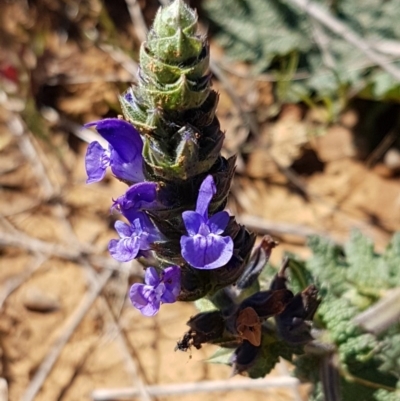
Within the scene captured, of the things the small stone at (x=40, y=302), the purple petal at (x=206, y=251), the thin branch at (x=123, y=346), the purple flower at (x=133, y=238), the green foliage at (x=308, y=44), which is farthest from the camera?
the green foliage at (x=308, y=44)

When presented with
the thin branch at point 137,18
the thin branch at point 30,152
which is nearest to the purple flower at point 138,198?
the thin branch at point 30,152

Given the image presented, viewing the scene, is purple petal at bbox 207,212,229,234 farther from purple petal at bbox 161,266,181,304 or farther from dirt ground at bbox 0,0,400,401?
dirt ground at bbox 0,0,400,401

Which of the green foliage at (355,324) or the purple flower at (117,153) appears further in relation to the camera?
the green foliage at (355,324)

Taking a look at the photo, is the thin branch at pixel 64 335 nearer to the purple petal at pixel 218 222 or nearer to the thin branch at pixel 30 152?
the thin branch at pixel 30 152

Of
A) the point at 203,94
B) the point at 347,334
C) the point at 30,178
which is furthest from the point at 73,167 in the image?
the point at 203,94

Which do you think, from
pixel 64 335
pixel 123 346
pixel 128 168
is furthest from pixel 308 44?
pixel 128 168

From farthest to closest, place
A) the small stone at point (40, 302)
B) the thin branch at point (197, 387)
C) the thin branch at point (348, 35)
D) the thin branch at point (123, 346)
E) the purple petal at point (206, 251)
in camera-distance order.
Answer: the small stone at point (40, 302) → the thin branch at point (348, 35) → the thin branch at point (123, 346) → the thin branch at point (197, 387) → the purple petal at point (206, 251)

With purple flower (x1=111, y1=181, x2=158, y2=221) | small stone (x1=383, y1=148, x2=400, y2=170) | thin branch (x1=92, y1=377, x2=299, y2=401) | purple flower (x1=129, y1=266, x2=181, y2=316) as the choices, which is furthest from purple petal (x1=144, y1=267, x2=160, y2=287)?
small stone (x1=383, y1=148, x2=400, y2=170)
